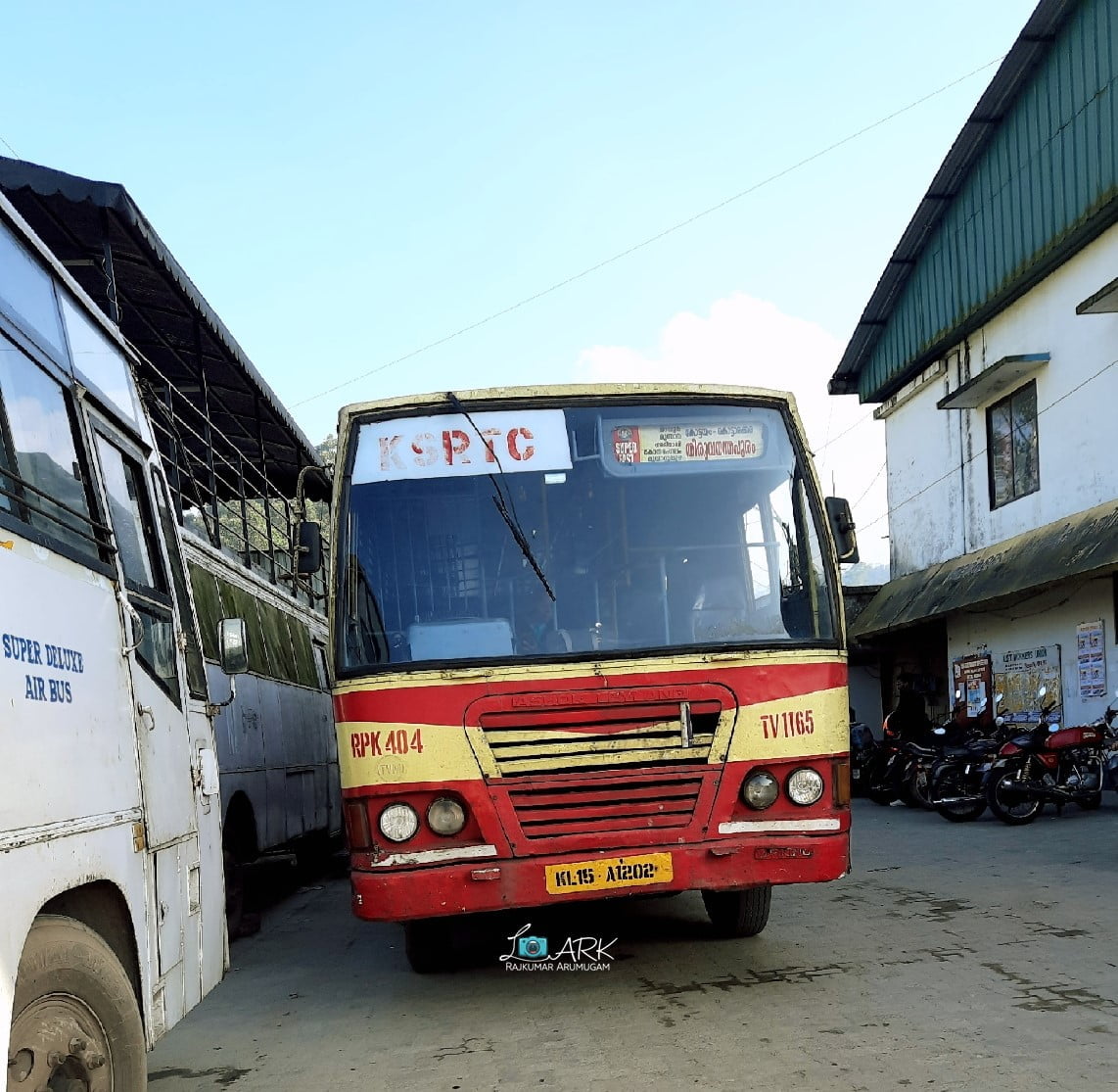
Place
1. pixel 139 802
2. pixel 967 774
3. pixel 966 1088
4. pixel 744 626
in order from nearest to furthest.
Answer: pixel 139 802 < pixel 966 1088 < pixel 744 626 < pixel 967 774

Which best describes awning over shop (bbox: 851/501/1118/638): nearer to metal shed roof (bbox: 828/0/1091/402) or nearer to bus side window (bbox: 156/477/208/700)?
metal shed roof (bbox: 828/0/1091/402)

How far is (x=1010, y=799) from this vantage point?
13.1m

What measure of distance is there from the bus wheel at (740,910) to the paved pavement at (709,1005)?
0.33ft

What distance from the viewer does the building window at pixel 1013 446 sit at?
55.9 feet

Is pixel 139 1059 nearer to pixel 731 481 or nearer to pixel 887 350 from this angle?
pixel 731 481

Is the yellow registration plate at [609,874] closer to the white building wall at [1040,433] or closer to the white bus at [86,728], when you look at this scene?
the white bus at [86,728]

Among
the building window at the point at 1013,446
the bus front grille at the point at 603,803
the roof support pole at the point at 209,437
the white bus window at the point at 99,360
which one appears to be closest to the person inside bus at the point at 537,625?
the bus front grille at the point at 603,803

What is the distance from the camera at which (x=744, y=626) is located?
6199mm

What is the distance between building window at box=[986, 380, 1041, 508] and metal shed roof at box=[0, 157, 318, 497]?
9637mm

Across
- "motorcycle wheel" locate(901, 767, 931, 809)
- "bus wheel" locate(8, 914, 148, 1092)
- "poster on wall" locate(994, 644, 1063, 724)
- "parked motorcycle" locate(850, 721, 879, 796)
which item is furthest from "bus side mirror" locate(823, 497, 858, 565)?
"parked motorcycle" locate(850, 721, 879, 796)

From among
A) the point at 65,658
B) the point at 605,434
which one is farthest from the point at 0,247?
the point at 605,434

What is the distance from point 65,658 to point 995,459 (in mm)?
16774

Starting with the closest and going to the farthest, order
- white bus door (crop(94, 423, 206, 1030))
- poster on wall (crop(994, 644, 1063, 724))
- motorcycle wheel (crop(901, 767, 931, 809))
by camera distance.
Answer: white bus door (crop(94, 423, 206, 1030)), motorcycle wheel (crop(901, 767, 931, 809)), poster on wall (crop(994, 644, 1063, 724))

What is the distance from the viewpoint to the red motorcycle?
1301cm
